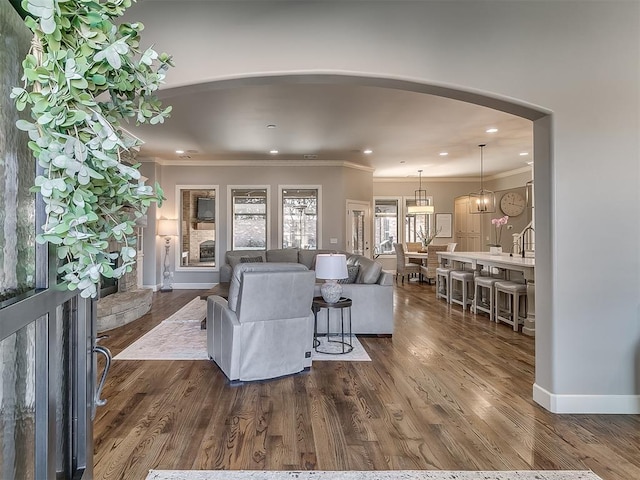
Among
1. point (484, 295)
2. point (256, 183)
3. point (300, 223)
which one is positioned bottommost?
point (484, 295)

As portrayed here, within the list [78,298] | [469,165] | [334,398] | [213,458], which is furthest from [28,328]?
[469,165]

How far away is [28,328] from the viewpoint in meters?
0.93

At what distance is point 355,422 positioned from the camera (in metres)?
2.49

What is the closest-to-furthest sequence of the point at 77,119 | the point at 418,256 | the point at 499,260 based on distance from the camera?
the point at 77,119 < the point at 499,260 < the point at 418,256

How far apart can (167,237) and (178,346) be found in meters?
4.81

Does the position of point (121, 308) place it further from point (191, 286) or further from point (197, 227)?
point (197, 227)

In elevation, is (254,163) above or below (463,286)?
above

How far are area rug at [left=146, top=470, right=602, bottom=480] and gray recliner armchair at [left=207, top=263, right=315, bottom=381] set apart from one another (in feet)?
3.80

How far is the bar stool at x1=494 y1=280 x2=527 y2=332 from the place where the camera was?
494 centimetres

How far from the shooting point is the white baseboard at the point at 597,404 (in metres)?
2.62

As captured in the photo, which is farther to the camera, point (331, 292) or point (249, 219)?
point (249, 219)

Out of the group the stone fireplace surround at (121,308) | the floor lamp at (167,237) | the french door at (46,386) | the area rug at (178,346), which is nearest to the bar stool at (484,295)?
the area rug at (178,346)

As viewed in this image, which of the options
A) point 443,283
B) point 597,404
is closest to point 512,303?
point 443,283

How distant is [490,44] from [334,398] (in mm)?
2868
